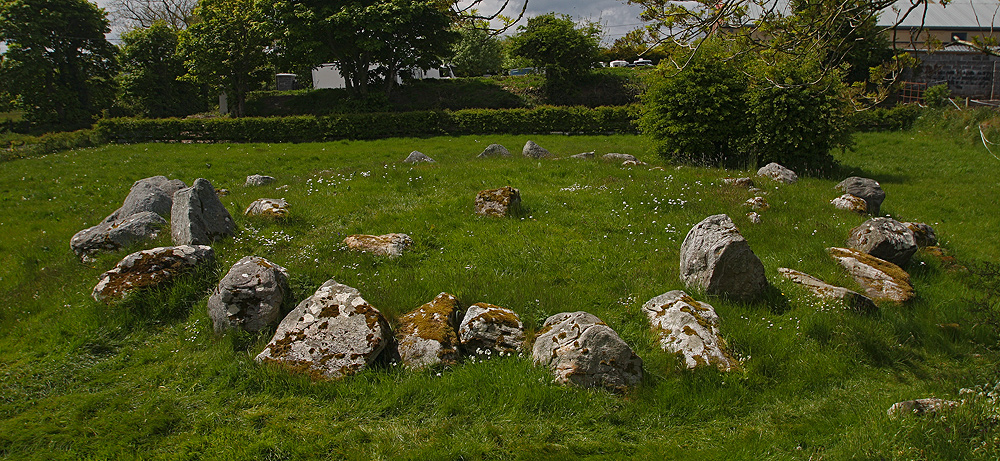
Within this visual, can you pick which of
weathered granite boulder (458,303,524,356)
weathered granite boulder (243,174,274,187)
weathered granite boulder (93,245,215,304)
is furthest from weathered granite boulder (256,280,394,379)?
weathered granite boulder (243,174,274,187)

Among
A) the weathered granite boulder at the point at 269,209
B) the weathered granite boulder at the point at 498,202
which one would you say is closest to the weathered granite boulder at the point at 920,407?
the weathered granite boulder at the point at 498,202

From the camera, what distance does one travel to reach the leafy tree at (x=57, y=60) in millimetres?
32688

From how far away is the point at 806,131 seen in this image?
14.4m

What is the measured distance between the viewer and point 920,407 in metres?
4.32

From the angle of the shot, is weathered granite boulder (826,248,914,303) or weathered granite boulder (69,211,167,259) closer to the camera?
weathered granite boulder (826,248,914,303)

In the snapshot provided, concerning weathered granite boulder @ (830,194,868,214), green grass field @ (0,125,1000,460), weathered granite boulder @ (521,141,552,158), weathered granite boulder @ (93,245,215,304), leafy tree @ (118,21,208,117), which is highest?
leafy tree @ (118,21,208,117)

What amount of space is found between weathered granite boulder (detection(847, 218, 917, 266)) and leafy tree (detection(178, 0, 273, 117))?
31.7 meters

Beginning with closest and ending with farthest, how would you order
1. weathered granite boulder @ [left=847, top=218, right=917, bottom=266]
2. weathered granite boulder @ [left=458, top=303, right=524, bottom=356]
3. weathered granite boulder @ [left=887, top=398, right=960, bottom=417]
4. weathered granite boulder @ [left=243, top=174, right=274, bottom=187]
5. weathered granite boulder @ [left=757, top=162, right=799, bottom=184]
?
weathered granite boulder @ [left=887, top=398, right=960, bottom=417] < weathered granite boulder @ [left=458, top=303, right=524, bottom=356] < weathered granite boulder @ [left=847, top=218, right=917, bottom=266] < weathered granite boulder @ [left=757, top=162, right=799, bottom=184] < weathered granite boulder @ [left=243, top=174, right=274, bottom=187]

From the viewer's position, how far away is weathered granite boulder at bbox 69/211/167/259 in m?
8.45

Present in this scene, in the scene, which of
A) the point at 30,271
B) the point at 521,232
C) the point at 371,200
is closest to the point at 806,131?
the point at 521,232

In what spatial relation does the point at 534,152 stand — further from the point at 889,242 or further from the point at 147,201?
the point at 889,242

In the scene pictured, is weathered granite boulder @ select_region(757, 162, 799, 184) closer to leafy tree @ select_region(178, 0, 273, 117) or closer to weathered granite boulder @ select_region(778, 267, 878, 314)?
weathered granite boulder @ select_region(778, 267, 878, 314)

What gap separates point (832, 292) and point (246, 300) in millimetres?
6988

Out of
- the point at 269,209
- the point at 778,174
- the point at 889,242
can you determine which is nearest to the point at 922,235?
the point at 889,242
